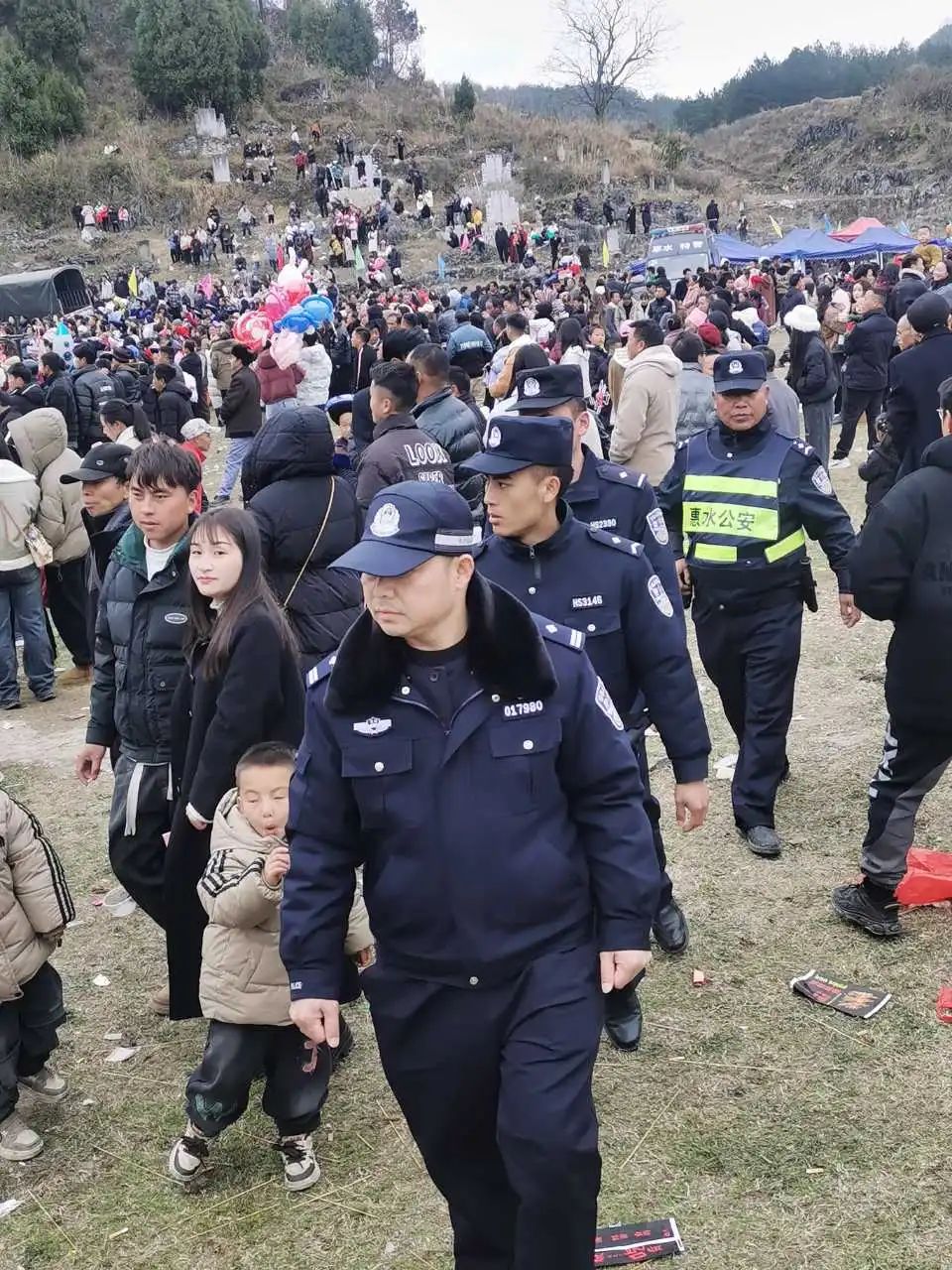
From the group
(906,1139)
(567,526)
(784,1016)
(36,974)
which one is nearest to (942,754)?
(784,1016)

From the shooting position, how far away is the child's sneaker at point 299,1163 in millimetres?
3359

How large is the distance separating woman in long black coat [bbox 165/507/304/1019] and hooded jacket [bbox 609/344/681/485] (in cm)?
401

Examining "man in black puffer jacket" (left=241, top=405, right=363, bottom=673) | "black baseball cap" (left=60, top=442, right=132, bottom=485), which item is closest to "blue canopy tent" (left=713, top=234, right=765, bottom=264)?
"black baseball cap" (left=60, top=442, right=132, bottom=485)

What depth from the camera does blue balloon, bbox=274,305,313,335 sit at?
1169 centimetres

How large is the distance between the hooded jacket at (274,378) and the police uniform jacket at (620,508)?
796 centimetres

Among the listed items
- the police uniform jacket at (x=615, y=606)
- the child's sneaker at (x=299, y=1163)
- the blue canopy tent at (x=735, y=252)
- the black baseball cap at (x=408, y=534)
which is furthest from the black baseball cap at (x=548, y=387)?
the blue canopy tent at (x=735, y=252)

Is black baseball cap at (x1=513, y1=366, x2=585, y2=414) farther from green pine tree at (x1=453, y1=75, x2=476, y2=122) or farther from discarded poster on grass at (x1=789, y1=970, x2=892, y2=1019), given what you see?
green pine tree at (x1=453, y1=75, x2=476, y2=122)

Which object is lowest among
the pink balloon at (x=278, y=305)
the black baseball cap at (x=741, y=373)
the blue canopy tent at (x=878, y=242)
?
the blue canopy tent at (x=878, y=242)

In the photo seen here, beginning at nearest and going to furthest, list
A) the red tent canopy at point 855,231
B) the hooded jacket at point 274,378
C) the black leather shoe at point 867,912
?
the black leather shoe at point 867,912, the hooded jacket at point 274,378, the red tent canopy at point 855,231

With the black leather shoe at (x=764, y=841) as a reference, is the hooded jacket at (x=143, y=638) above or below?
above

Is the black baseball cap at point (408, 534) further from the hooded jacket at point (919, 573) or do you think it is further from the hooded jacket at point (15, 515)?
the hooded jacket at point (15, 515)

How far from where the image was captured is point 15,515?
305 inches

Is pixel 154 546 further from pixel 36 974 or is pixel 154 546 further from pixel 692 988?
pixel 692 988

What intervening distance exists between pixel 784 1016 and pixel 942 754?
105 centimetres
